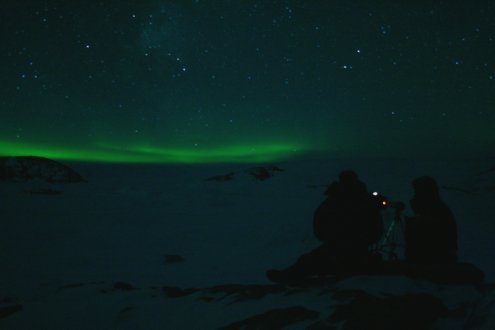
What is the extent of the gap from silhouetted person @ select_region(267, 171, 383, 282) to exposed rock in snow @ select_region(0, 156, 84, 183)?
26.5m

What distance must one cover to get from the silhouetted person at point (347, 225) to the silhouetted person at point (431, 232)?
0.35 meters

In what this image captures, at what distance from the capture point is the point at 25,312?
146 inches

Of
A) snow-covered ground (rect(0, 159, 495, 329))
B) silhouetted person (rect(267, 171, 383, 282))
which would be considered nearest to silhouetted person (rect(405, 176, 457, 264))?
silhouetted person (rect(267, 171, 383, 282))

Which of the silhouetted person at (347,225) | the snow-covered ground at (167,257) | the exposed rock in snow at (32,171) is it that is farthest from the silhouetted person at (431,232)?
the exposed rock in snow at (32,171)

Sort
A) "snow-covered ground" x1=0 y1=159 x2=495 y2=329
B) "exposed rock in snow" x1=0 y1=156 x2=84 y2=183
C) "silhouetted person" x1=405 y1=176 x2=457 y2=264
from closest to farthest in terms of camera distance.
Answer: "snow-covered ground" x1=0 y1=159 x2=495 y2=329 → "silhouetted person" x1=405 y1=176 x2=457 y2=264 → "exposed rock in snow" x1=0 y1=156 x2=84 y2=183

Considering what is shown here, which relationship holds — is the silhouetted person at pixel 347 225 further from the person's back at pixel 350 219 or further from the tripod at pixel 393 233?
the tripod at pixel 393 233

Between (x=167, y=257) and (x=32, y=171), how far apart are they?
987 inches

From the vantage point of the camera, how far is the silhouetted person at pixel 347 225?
3580 mm

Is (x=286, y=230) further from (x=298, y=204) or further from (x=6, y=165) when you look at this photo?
(x=6, y=165)

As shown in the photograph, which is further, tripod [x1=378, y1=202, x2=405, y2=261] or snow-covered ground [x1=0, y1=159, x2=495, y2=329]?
tripod [x1=378, y1=202, x2=405, y2=261]

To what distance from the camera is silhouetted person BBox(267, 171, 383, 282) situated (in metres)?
3.58

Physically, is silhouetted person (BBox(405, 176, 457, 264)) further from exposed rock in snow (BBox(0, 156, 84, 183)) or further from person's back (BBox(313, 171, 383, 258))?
exposed rock in snow (BBox(0, 156, 84, 183))

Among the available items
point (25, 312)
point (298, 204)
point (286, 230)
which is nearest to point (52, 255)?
point (25, 312)

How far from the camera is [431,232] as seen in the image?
346cm
